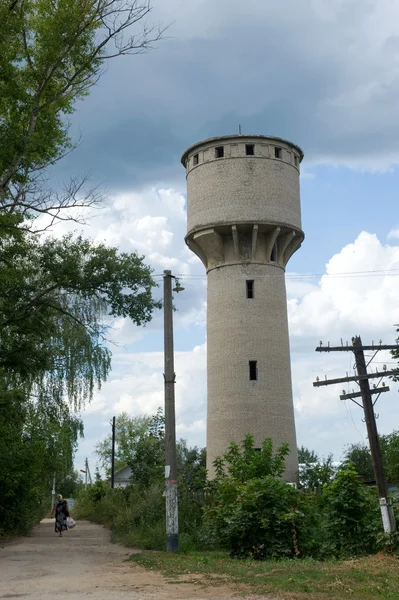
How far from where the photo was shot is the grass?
10242mm

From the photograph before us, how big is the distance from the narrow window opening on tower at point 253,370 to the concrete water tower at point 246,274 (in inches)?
1.5

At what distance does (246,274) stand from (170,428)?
1320 cm

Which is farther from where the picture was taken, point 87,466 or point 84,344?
point 87,466

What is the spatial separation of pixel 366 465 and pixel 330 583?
52.7m

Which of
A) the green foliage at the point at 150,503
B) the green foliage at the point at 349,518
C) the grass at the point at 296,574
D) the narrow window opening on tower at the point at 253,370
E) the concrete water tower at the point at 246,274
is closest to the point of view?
the grass at the point at 296,574

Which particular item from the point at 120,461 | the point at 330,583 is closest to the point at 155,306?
the point at 330,583

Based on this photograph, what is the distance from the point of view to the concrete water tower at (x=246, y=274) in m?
28.9

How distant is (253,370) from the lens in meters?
29.2

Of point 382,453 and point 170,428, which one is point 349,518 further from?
point 382,453

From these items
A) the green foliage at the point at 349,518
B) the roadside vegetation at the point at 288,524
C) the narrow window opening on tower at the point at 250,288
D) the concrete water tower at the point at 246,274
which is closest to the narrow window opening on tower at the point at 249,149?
the concrete water tower at the point at 246,274

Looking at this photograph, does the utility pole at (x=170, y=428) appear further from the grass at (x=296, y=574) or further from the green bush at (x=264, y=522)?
the green bush at (x=264, y=522)

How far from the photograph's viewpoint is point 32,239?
2127 centimetres

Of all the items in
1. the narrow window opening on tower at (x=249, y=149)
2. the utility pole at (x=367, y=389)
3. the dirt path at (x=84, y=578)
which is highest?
the narrow window opening on tower at (x=249, y=149)

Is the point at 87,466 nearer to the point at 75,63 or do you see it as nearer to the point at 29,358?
the point at 29,358
